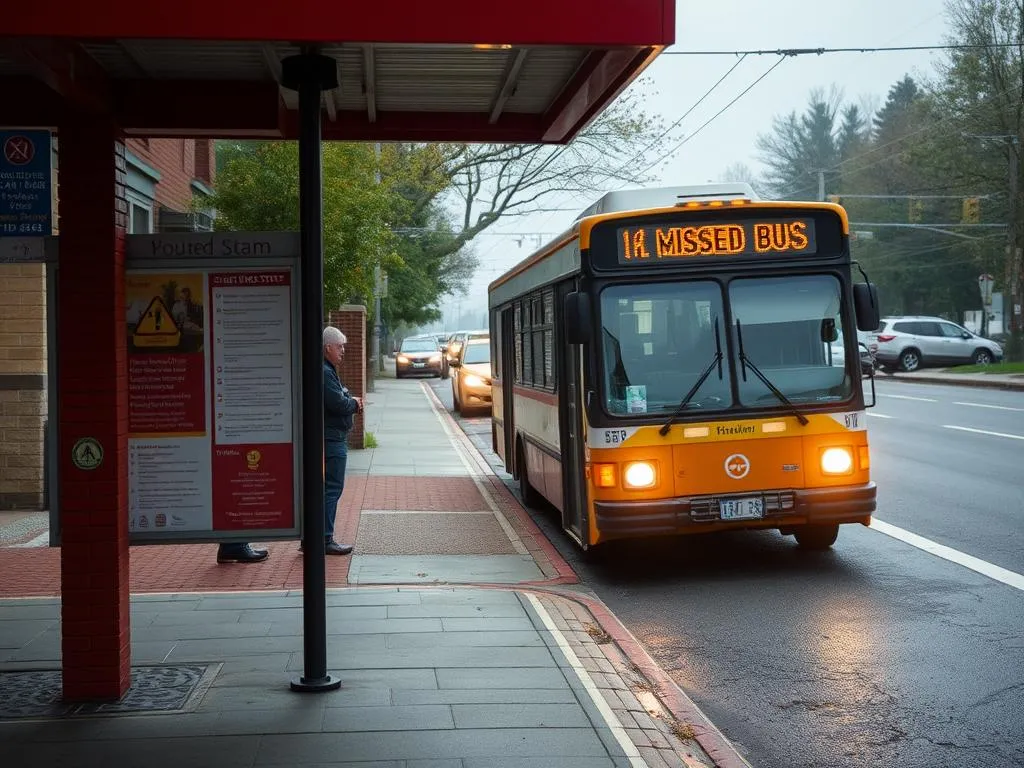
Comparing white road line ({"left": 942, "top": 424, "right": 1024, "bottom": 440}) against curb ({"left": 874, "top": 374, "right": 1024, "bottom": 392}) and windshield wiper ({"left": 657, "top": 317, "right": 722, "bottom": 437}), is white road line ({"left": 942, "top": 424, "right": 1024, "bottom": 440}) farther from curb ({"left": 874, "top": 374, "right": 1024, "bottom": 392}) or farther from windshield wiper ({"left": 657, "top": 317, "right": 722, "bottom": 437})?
curb ({"left": 874, "top": 374, "right": 1024, "bottom": 392})

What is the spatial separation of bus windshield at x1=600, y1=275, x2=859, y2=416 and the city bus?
11 mm

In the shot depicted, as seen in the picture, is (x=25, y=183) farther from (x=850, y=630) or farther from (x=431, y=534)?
(x=431, y=534)

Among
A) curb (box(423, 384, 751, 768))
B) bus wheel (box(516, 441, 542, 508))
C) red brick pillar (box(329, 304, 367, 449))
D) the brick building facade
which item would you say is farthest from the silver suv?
curb (box(423, 384, 751, 768))

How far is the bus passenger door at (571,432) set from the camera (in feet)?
33.9

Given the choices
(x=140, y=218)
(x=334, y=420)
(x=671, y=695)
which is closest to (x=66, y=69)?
(x=671, y=695)

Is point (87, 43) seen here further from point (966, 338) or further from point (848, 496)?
point (966, 338)

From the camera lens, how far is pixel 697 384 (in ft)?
32.1

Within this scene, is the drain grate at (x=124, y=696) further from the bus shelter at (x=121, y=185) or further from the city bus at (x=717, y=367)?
the city bus at (x=717, y=367)

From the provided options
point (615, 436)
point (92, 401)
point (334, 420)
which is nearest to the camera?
point (92, 401)

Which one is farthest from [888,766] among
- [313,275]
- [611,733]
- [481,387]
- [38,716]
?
[481,387]

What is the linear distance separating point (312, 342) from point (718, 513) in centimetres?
453

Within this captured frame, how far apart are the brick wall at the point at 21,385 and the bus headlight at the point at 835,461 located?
325 inches

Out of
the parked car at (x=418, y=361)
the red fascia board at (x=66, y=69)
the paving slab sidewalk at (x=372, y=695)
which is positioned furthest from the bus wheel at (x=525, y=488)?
the parked car at (x=418, y=361)

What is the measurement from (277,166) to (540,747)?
43.7 feet
